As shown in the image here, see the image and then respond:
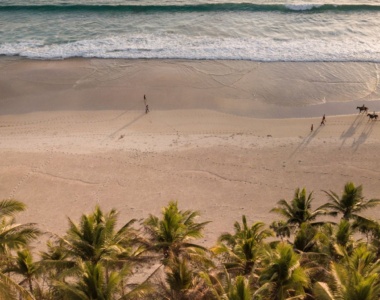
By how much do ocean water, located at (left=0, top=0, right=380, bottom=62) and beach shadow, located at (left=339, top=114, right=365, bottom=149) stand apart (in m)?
10.7

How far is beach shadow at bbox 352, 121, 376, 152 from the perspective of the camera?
29.2m

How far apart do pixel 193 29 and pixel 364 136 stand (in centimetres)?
2430

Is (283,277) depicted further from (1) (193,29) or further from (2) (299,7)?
(2) (299,7)

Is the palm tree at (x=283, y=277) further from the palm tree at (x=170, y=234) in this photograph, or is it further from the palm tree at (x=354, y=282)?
the palm tree at (x=170, y=234)

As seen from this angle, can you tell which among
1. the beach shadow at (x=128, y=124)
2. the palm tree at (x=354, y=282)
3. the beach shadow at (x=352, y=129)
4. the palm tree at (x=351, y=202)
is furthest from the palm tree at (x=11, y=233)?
the beach shadow at (x=352, y=129)

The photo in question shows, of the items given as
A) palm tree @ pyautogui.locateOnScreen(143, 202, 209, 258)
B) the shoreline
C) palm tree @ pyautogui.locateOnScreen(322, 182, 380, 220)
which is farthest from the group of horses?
palm tree @ pyautogui.locateOnScreen(143, 202, 209, 258)

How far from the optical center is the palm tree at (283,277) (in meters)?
14.0

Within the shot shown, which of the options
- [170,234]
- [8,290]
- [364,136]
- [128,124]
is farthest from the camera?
[128,124]

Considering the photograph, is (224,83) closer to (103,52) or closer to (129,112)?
(129,112)

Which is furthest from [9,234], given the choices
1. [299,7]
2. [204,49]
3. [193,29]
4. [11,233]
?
[299,7]

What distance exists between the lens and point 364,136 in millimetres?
30109

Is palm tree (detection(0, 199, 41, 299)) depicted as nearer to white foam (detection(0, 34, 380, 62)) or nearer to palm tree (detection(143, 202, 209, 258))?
palm tree (detection(143, 202, 209, 258))


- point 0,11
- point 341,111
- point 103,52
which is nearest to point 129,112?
point 103,52

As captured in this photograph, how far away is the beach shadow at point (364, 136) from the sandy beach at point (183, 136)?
116mm
